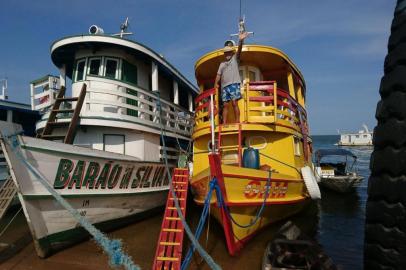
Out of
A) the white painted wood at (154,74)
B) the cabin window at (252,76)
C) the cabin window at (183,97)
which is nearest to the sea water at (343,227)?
the cabin window at (252,76)

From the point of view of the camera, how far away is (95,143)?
30.2ft

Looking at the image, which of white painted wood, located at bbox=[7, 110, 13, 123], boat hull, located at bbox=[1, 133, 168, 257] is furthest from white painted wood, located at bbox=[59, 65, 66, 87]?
boat hull, located at bbox=[1, 133, 168, 257]

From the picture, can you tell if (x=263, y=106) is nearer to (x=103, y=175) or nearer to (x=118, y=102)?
(x=118, y=102)

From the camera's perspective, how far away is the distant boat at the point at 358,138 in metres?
76.9

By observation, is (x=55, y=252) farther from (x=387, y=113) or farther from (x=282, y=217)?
(x=387, y=113)

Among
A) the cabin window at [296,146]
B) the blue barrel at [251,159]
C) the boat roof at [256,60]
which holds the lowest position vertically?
the blue barrel at [251,159]

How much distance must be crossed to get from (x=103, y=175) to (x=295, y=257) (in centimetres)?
475

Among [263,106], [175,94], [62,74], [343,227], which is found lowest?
[343,227]

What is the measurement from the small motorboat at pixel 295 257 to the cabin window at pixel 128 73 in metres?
6.70

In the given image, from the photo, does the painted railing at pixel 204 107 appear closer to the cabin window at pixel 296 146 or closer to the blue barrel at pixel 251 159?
the blue barrel at pixel 251 159

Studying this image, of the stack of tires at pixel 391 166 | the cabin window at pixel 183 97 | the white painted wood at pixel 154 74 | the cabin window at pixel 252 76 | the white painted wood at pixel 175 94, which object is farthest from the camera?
the cabin window at pixel 183 97

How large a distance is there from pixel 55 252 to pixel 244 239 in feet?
13.9

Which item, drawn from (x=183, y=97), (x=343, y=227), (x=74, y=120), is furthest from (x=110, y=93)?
(x=343, y=227)

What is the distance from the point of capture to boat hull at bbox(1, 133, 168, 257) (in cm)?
618
